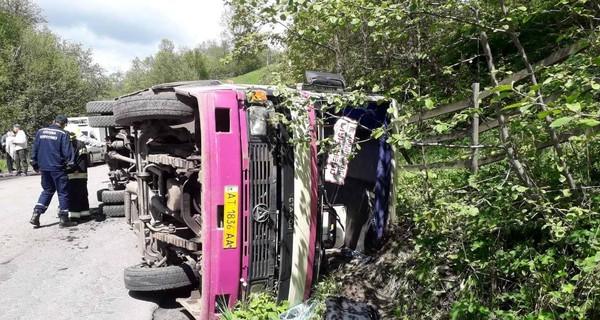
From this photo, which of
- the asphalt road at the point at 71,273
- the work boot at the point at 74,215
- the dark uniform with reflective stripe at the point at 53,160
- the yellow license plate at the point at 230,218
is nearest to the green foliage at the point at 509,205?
the yellow license plate at the point at 230,218

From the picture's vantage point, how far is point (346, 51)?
9.68m

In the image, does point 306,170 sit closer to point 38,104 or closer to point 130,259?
point 130,259

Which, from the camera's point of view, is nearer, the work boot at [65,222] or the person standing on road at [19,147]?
the work boot at [65,222]

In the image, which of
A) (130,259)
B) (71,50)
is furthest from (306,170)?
(71,50)

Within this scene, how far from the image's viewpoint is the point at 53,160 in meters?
6.79

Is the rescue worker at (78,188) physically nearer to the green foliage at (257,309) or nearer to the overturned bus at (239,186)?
the overturned bus at (239,186)

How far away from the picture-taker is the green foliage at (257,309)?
3.15 m

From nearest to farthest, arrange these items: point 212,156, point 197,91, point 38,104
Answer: point 212,156
point 197,91
point 38,104

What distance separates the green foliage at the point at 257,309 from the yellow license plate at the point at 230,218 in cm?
44

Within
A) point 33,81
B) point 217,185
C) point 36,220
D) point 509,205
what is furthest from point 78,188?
point 33,81

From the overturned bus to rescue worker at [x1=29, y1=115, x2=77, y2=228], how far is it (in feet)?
10.2

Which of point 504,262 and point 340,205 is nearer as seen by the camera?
point 504,262

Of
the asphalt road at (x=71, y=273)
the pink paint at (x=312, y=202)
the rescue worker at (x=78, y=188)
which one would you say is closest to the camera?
the pink paint at (x=312, y=202)

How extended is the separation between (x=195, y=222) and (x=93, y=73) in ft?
151
